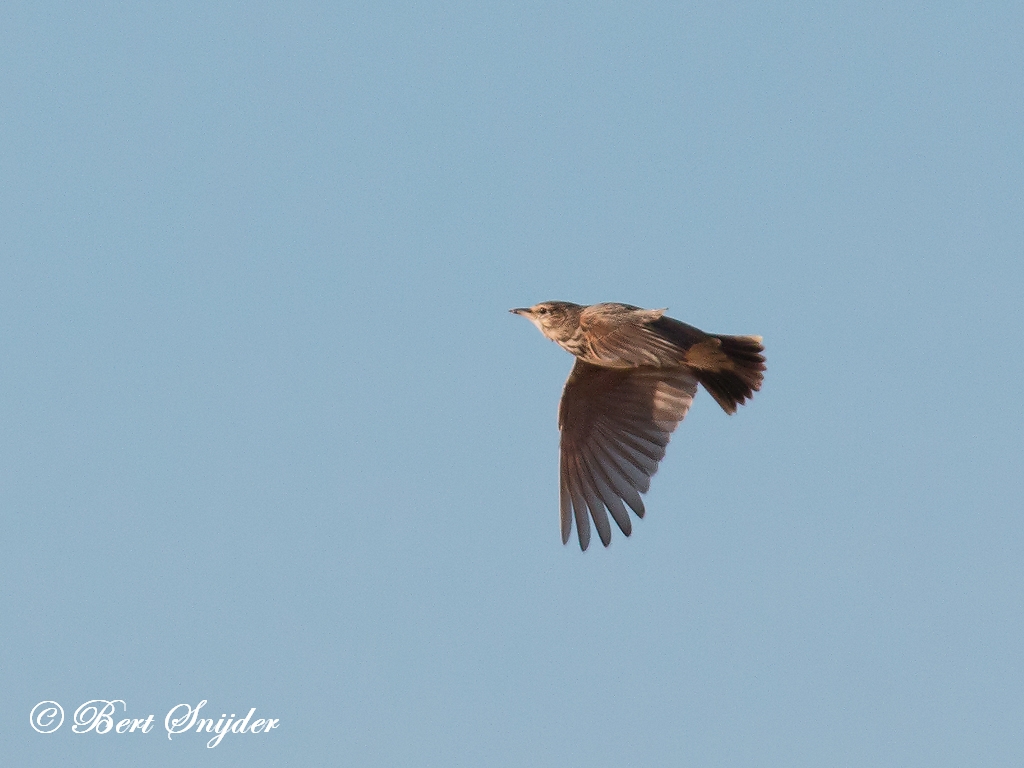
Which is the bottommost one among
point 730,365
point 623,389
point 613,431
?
point 730,365

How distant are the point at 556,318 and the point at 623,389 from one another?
3.94 feet

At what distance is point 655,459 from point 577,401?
38.4 inches

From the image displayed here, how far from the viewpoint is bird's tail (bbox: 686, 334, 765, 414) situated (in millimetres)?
13797

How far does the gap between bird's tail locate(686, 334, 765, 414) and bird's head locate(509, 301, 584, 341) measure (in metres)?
1.10

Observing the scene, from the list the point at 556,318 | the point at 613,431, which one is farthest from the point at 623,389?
the point at 556,318

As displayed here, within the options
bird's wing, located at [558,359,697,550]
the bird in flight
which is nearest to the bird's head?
the bird in flight

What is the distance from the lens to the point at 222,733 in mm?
15633

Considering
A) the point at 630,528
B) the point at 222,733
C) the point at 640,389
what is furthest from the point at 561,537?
the point at 222,733

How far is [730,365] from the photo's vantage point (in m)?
14.0

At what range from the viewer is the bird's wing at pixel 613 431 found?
14.2 metres

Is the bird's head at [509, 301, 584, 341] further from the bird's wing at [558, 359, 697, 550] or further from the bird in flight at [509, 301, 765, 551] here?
the bird's wing at [558, 359, 697, 550]

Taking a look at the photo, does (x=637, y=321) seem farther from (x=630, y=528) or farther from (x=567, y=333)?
(x=630, y=528)

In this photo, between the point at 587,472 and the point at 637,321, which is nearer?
the point at 637,321

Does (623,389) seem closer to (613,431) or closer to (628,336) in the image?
(613,431)
